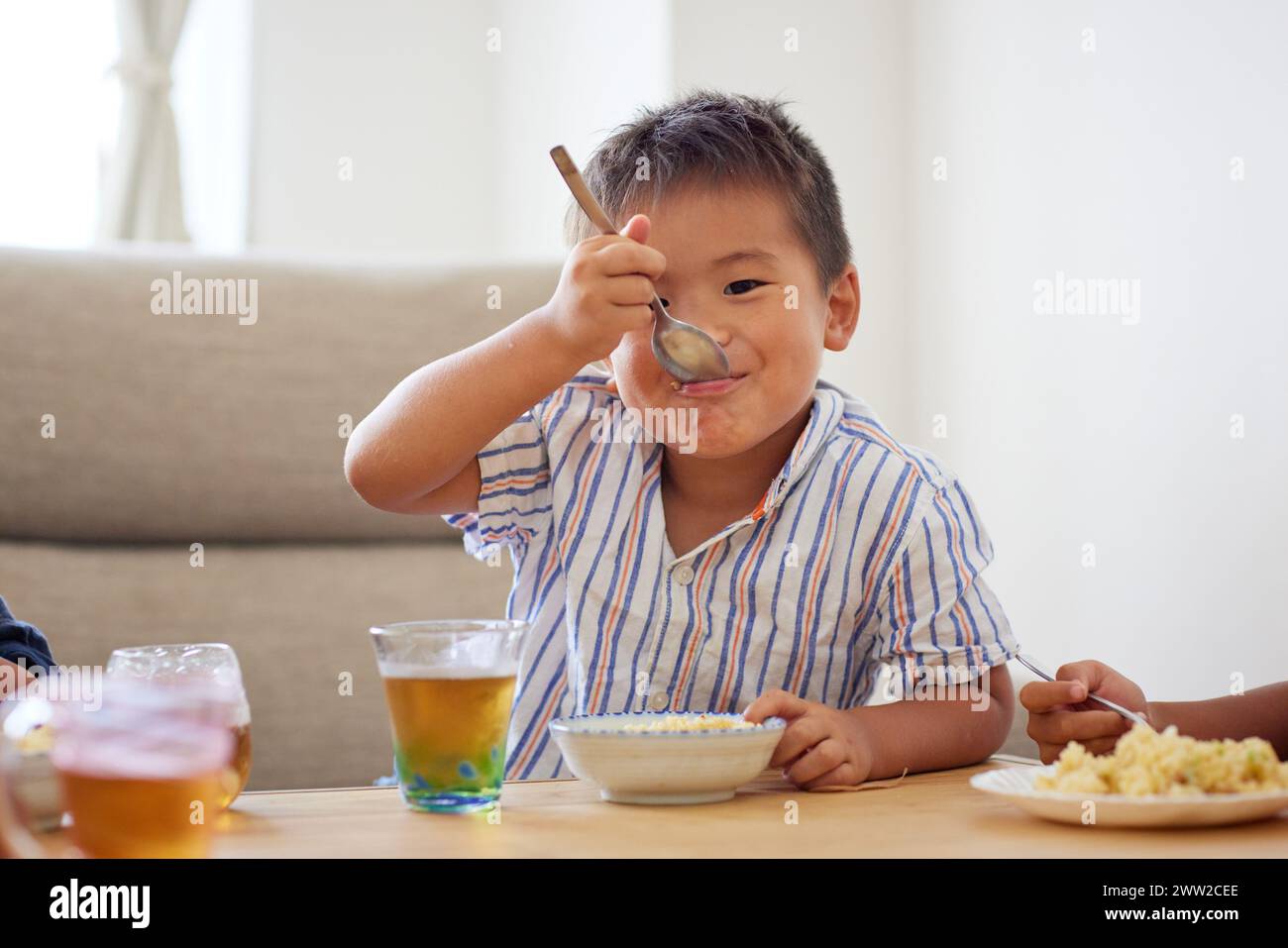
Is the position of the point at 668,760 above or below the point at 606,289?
below

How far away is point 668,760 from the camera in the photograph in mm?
730

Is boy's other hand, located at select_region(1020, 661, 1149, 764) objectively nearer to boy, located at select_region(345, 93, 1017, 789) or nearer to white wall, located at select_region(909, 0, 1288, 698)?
boy, located at select_region(345, 93, 1017, 789)

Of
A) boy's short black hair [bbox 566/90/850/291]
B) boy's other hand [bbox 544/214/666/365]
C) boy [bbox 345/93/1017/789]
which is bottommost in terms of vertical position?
boy [bbox 345/93/1017/789]

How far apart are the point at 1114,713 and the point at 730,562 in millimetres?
352

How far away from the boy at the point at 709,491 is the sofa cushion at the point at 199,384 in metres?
0.57

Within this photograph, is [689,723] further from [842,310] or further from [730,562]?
[842,310]

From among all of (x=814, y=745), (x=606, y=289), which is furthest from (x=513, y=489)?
(x=814, y=745)

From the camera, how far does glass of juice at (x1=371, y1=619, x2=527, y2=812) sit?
70 cm

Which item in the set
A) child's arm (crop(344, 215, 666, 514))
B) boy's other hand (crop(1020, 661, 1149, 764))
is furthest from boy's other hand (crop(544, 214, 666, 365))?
boy's other hand (crop(1020, 661, 1149, 764))

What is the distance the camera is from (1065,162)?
5.75 feet

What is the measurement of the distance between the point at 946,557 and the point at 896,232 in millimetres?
1391

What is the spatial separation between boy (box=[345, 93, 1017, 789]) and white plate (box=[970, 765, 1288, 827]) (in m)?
0.29
